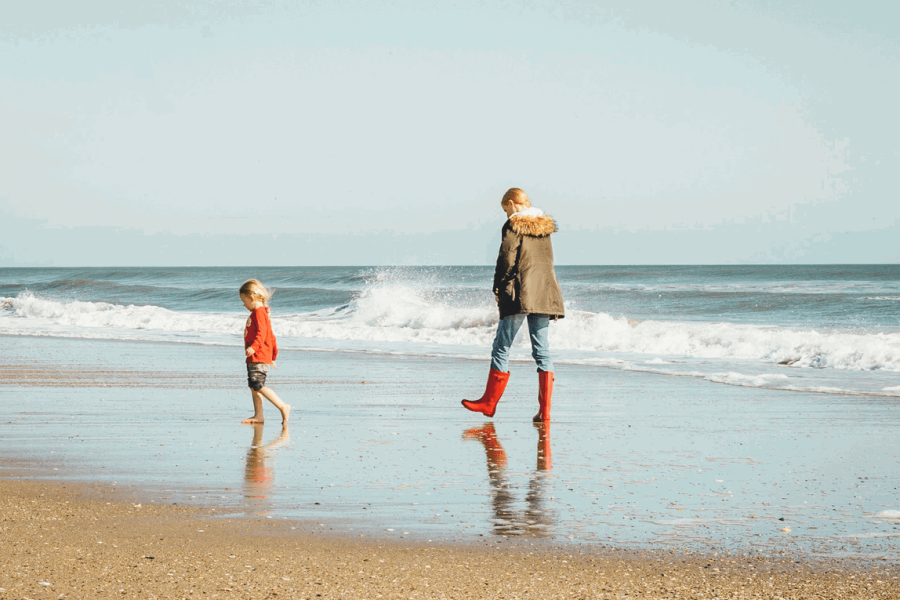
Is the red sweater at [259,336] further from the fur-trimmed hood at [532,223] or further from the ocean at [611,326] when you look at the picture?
the ocean at [611,326]

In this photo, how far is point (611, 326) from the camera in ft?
50.9

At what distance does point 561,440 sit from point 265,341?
8.22 ft

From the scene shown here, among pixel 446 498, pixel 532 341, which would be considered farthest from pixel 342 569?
pixel 532 341

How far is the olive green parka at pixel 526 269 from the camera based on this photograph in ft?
20.9

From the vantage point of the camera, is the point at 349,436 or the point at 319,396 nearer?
the point at 349,436

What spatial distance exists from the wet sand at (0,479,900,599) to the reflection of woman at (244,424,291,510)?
0.62 metres

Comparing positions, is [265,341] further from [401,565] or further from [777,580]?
[777,580]

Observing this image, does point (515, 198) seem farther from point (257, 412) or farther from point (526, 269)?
point (257, 412)

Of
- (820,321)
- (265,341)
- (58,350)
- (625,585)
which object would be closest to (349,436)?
(265,341)

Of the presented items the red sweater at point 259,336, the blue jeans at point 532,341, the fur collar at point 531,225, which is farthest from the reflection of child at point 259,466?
the fur collar at point 531,225

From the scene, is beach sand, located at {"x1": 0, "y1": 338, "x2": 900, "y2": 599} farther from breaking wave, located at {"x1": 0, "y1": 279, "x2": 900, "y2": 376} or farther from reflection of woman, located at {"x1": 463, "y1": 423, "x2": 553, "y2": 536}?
breaking wave, located at {"x1": 0, "y1": 279, "x2": 900, "y2": 376}

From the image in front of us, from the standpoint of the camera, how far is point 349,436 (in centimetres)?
568

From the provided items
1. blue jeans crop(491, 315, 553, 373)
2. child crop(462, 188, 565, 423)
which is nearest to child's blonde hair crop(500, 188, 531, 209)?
child crop(462, 188, 565, 423)

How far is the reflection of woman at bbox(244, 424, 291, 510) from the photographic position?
13.5 feet
